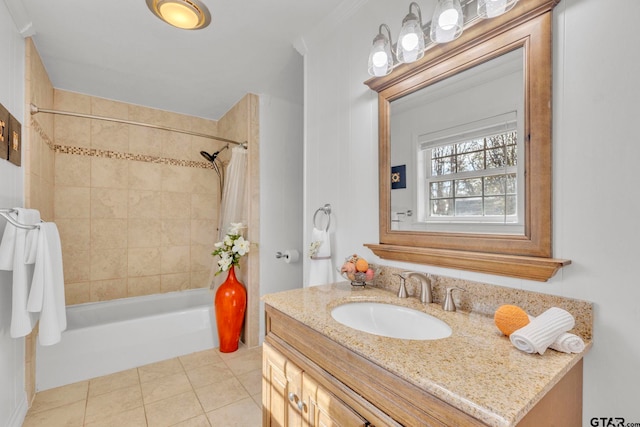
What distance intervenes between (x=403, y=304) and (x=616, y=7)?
112 centimetres

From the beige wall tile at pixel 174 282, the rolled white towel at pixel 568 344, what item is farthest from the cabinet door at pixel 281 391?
the beige wall tile at pixel 174 282

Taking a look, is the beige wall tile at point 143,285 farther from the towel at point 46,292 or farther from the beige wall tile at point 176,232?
the towel at point 46,292

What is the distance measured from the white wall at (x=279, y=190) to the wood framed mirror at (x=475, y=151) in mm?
1566

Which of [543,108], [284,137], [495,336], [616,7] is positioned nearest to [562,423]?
[495,336]

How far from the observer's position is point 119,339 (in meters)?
2.29

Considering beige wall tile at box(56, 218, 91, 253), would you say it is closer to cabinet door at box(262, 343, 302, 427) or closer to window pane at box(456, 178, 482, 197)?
cabinet door at box(262, 343, 302, 427)

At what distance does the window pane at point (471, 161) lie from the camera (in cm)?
107

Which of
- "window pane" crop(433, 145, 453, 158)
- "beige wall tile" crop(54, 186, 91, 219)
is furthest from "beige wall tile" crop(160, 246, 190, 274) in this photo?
"window pane" crop(433, 145, 453, 158)

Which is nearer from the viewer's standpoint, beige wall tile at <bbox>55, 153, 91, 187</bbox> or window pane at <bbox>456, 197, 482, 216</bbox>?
window pane at <bbox>456, 197, 482, 216</bbox>

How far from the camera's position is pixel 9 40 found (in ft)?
5.21

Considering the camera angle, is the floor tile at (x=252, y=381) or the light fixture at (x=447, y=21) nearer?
the light fixture at (x=447, y=21)

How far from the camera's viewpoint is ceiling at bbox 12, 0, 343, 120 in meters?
1.64

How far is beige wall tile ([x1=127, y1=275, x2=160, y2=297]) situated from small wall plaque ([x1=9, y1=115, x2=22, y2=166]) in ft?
5.37

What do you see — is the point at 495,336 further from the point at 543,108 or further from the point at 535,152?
the point at 543,108
